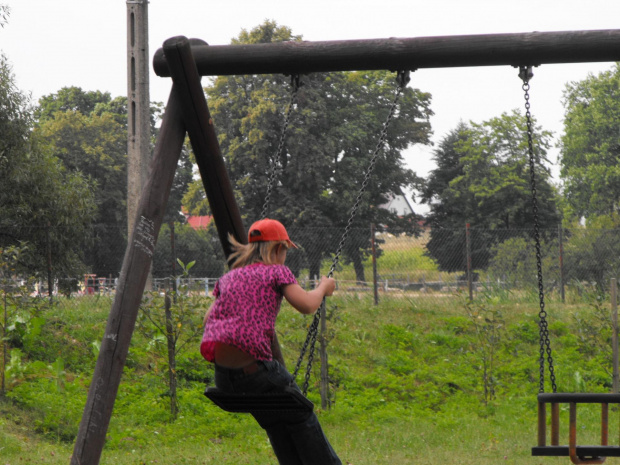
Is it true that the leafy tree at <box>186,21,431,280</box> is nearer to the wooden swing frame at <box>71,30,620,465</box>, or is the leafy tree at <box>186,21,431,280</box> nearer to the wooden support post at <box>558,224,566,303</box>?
the wooden support post at <box>558,224,566,303</box>

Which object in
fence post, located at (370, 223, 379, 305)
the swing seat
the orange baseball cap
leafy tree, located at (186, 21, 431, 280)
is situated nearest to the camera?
the swing seat

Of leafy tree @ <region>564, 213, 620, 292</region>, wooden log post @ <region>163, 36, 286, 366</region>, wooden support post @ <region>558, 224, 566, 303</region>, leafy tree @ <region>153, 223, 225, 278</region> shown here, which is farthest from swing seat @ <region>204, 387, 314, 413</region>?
leafy tree @ <region>564, 213, 620, 292</region>

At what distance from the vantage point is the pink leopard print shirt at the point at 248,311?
394 centimetres

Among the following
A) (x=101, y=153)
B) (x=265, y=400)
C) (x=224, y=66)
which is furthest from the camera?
(x=101, y=153)

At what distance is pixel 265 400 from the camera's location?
3.93 metres

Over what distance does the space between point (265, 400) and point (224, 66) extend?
2359 millimetres

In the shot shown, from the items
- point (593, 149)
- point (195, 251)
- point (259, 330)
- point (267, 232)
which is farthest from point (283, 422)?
point (593, 149)

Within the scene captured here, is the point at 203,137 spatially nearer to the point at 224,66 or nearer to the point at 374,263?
the point at 224,66

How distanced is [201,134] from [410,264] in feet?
48.5

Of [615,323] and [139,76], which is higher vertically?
[139,76]

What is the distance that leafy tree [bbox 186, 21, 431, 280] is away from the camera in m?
33.0

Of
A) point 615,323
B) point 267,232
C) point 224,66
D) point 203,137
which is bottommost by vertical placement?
point 615,323

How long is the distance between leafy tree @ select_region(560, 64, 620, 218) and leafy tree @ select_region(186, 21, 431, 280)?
34.4 feet

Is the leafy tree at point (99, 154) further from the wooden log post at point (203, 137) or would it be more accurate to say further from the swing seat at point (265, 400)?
the swing seat at point (265, 400)
